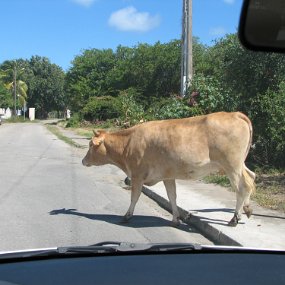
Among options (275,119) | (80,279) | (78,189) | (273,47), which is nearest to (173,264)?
(80,279)

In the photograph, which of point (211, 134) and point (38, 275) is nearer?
point (38, 275)

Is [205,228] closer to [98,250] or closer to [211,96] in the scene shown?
[98,250]

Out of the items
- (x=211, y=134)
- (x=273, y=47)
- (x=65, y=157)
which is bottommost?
(x=65, y=157)

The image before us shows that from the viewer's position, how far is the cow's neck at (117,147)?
10141mm

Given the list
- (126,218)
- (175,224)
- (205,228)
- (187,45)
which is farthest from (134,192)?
(187,45)

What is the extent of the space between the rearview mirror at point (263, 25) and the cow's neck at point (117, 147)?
7.26 meters

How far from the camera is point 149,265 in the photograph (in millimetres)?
3529

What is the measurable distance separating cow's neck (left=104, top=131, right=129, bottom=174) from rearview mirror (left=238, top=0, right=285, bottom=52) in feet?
23.8

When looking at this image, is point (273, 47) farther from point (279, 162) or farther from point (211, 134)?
point (279, 162)

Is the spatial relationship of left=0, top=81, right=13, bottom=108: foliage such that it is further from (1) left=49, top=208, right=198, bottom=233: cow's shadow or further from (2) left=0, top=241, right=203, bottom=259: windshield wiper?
(2) left=0, top=241, right=203, bottom=259: windshield wiper

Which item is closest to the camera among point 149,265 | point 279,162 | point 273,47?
point 273,47

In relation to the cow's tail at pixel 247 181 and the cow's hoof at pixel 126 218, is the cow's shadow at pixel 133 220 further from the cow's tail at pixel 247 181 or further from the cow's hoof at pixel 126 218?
the cow's tail at pixel 247 181

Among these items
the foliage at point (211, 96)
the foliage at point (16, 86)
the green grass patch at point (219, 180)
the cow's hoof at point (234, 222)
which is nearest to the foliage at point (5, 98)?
the foliage at point (16, 86)

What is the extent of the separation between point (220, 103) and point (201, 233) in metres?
9.89
